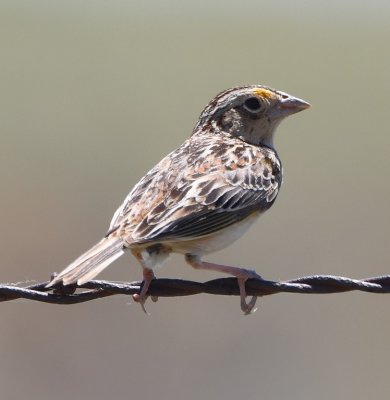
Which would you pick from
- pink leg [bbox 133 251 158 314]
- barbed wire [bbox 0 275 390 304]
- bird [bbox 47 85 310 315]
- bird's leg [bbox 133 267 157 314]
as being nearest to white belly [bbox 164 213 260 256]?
bird [bbox 47 85 310 315]

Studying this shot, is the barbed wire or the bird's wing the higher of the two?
the bird's wing

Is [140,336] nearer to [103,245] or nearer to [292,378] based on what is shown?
[292,378]

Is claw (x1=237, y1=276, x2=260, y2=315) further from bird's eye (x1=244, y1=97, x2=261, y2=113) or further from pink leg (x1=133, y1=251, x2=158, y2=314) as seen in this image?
bird's eye (x1=244, y1=97, x2=261, y2=113)

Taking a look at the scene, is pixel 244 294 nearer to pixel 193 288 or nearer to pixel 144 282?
pixel 193 288

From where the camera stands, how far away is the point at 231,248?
1934 cm

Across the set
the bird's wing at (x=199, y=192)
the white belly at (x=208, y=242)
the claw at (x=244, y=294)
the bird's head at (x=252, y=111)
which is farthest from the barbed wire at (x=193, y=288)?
the bird's head at (x=252, y=111)

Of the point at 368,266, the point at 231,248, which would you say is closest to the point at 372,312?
the point at 368,266

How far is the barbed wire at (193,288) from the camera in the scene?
7.72 metres

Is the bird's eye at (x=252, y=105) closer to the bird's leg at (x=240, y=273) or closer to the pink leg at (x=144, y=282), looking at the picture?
the bird's leg at (x=240, y=273)

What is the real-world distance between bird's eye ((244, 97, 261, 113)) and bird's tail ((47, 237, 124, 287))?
7.53 feet

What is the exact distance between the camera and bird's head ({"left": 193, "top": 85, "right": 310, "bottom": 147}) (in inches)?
427

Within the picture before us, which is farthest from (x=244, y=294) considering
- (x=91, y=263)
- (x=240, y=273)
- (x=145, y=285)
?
(x=91, y=263)

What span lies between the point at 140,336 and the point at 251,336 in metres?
1.33

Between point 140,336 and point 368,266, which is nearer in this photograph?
point 140,336
